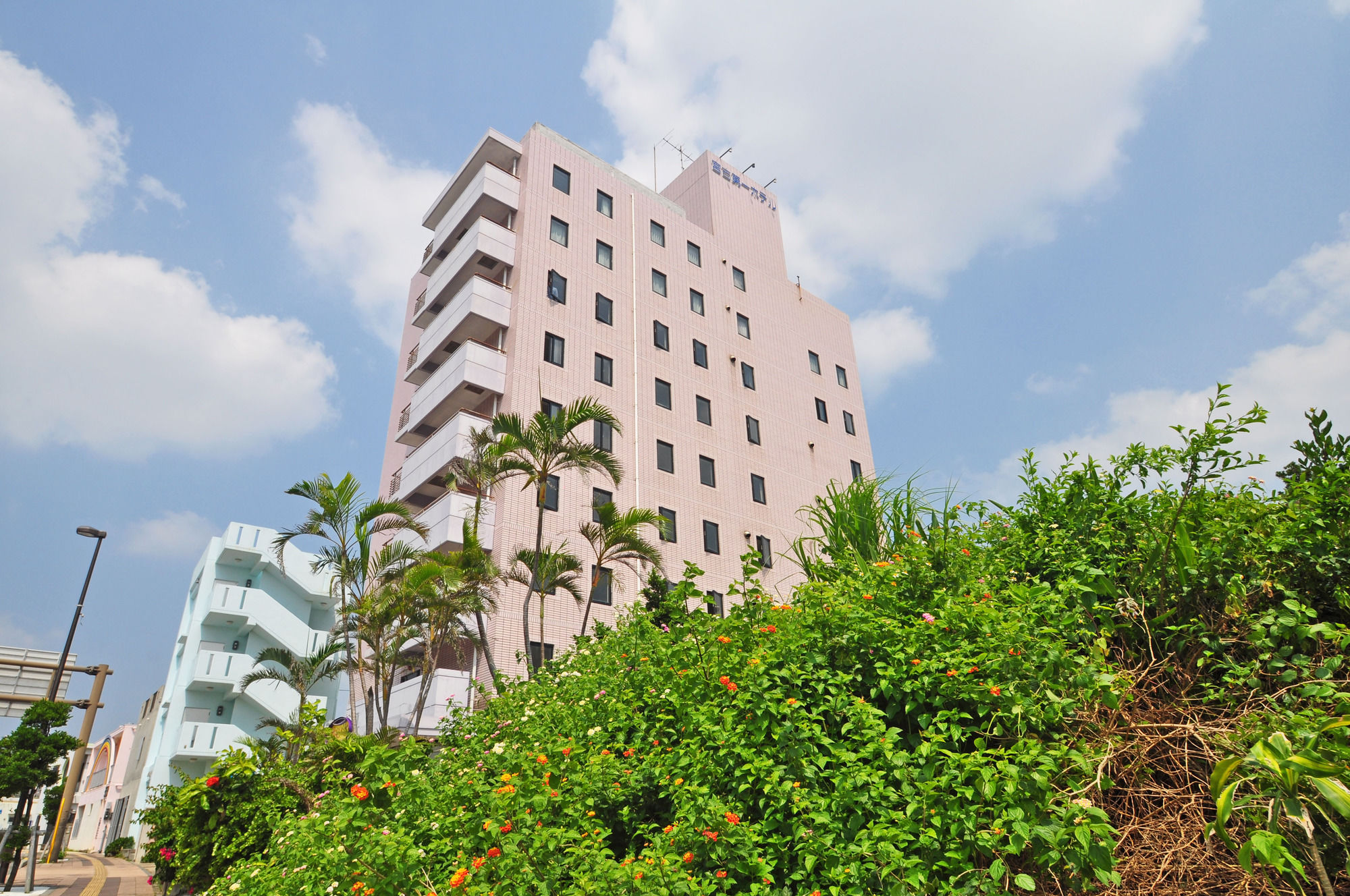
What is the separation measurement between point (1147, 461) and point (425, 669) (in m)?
18.4

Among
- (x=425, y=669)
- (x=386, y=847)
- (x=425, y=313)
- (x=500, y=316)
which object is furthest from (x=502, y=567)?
(x=386, y=847)

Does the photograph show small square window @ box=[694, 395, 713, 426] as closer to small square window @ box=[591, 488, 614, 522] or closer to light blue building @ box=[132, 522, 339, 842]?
small square window @ box=[591, 488, 614, 522]

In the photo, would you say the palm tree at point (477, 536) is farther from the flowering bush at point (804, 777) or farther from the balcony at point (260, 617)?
the balcony at point (260, 617)

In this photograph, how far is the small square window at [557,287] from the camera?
2608cm

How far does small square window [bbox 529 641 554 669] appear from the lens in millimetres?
20352

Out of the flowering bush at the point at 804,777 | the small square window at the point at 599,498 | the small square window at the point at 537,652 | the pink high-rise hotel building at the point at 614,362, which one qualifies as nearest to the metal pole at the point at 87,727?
the pink high-rise hotel building at the point at 614,362

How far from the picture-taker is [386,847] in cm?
383

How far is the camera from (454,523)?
2169 centimetres

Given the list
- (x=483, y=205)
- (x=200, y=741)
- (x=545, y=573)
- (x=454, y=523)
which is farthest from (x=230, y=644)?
(x=545, y=573)

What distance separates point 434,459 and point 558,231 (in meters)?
9.86

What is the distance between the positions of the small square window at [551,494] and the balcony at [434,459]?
2619mm

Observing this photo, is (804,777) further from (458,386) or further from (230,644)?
(230,644)

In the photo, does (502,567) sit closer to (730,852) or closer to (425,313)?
(425,313)

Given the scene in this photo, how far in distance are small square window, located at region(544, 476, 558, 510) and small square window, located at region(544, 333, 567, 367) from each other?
4.26 meters
